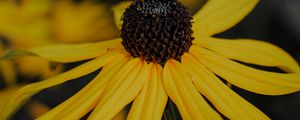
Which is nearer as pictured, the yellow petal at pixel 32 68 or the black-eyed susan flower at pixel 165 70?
the black-eyed susan flower at pixel 165 70

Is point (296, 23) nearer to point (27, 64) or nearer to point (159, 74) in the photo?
point (27, 64)

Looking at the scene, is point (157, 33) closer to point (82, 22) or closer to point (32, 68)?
point (32, 68)

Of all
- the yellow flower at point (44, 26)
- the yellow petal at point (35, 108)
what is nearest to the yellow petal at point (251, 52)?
the yellow petal at point (35, 108)

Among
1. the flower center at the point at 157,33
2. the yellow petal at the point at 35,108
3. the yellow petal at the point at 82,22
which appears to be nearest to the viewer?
the flower center at the point at 157,33

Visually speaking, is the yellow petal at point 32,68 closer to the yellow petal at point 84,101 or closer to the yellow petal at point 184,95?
the yellow petal at point 84,101

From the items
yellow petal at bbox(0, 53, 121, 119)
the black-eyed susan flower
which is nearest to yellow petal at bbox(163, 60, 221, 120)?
the black-eyed susan flower

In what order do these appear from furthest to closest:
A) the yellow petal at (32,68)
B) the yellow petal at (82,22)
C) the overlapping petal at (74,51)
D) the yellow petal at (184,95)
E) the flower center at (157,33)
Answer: the yellow petal at (82,22)
the yellow petal at (32,68)
the overlapping petal at (74,51)
the flower center at (157,33)
the yellow petal at (184,95)

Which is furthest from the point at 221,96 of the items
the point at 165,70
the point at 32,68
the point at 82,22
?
the point at 82,22
